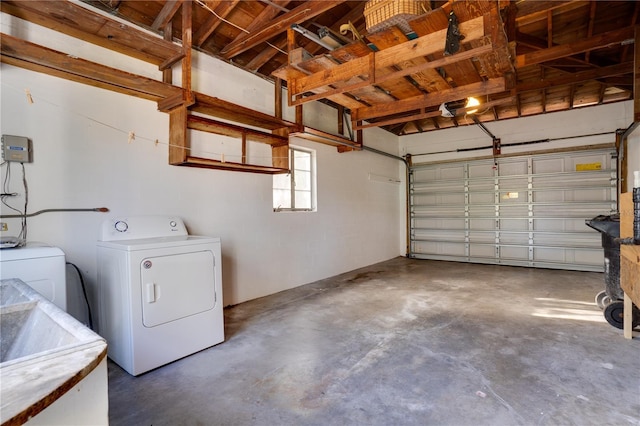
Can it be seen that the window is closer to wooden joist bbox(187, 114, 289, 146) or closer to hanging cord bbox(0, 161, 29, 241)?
wooden joist bbox(187, 114, 289, 146)

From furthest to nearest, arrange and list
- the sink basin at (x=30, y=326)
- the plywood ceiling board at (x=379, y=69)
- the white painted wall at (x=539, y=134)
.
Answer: the white painted wall at (x=539, y=134) → the plywood ceiling board at (x=379, y=69) → the sink basin at (x=30, y=326)

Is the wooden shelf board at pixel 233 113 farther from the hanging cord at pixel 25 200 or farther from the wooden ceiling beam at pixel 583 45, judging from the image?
the wooden ceiling beam at pixel 583 45

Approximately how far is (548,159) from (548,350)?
5534 mm

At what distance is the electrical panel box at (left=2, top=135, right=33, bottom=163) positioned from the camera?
2447 millimetres

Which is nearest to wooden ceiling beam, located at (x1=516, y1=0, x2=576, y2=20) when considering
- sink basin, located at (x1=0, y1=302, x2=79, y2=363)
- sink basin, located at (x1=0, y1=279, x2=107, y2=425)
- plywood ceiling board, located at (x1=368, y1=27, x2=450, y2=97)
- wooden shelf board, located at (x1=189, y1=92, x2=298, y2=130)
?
plywood ceiling board, located at (x1=368, y1=27, x2=450, y2=97)

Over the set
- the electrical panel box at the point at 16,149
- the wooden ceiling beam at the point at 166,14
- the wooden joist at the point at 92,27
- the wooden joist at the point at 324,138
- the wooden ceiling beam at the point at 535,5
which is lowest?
the electrical panel box at the point at 16,149

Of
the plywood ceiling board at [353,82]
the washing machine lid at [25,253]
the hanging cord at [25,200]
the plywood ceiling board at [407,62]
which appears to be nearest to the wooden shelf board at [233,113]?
the plywood ceiling board at [353,82]

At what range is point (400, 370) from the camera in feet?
8.26

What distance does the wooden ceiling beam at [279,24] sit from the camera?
2.93 m

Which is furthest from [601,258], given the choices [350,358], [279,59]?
[279,59]

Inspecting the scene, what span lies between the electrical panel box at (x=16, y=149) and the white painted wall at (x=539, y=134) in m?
7.83

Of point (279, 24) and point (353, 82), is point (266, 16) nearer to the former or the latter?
point (279, 24)

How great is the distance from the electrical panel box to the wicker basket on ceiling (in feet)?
9.86

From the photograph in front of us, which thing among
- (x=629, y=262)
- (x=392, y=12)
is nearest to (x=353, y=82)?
(x=392, y=12)
